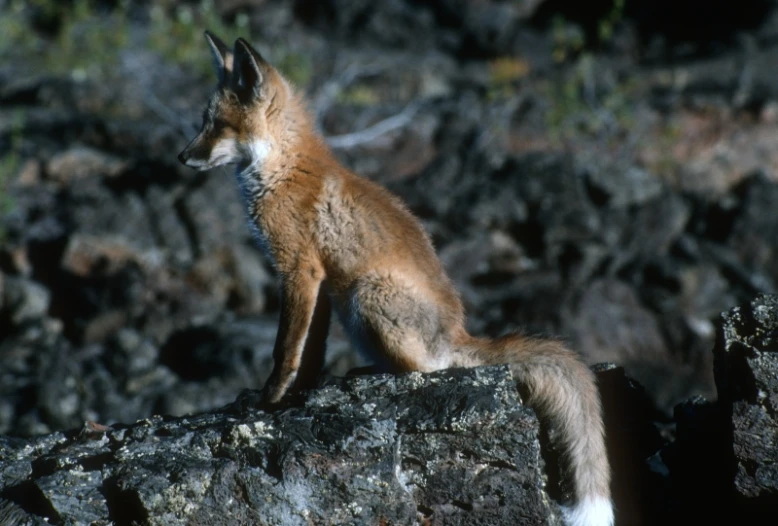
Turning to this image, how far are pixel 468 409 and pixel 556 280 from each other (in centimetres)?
859

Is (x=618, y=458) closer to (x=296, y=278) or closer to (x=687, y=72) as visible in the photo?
(x=296, y=278)

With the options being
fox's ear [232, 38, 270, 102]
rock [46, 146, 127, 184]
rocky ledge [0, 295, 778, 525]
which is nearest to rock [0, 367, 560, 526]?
rocky ledge [0, 295, 778, 525]

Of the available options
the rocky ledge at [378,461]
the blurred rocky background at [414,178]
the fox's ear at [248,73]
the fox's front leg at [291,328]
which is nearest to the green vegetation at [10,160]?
the blurred rocky background at [414,178]

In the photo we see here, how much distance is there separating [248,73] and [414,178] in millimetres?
8735

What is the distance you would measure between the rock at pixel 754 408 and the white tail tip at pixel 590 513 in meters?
0.74

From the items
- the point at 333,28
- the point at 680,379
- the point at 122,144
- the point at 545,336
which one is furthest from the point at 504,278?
the point at 333,28

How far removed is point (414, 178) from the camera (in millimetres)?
15289

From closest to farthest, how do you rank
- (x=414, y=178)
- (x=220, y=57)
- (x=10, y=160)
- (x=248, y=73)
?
1. (x=248, y=73)
2. (x=220, y=57)
3. (x=10, y=160)
4. (x=414, y=178)

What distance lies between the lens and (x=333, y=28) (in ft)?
69.4

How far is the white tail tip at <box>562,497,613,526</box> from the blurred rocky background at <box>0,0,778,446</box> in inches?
76.8

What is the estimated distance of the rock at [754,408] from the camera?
5098 mm

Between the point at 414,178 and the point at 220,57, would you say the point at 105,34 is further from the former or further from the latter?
the point at 220,57

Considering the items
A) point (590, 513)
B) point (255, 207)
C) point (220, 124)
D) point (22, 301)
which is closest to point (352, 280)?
point (255, 207)

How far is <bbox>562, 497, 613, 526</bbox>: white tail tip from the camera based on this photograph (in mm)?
5168
